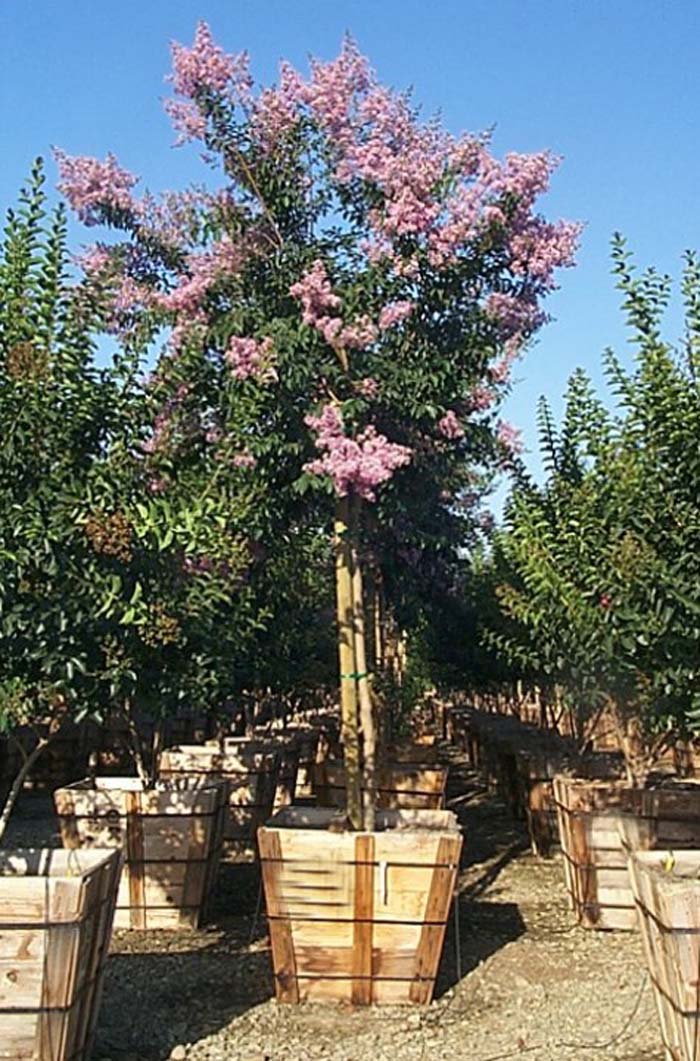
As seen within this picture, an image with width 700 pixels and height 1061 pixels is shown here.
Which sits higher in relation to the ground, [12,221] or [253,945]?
[12,221]

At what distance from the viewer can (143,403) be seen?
512 cm

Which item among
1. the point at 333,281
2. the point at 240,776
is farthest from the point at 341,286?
the point at 240,776

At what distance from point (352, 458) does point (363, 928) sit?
7.46ft

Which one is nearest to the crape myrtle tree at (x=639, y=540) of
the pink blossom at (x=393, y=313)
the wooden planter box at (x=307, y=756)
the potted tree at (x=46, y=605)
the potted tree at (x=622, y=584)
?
the potted tree at (x=622, y=584)

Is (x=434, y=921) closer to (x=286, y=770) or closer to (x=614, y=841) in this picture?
(x=614, y=841)

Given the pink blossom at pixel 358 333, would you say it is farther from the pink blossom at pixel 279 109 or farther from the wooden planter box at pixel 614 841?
the wooden planter box at pixel 614 841

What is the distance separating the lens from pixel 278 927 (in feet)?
18.2

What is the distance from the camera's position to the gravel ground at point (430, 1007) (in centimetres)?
493

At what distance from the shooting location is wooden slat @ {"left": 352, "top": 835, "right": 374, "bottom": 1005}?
216 inches

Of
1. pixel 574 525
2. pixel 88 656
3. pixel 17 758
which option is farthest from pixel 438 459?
pixel 17 758

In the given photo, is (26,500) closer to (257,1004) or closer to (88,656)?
(88,656)

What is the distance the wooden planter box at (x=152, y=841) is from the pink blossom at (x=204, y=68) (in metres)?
4.17

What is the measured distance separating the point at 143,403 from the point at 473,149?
2.60 metres

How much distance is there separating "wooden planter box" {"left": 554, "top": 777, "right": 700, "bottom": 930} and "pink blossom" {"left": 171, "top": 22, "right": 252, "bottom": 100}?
485 centimetres
